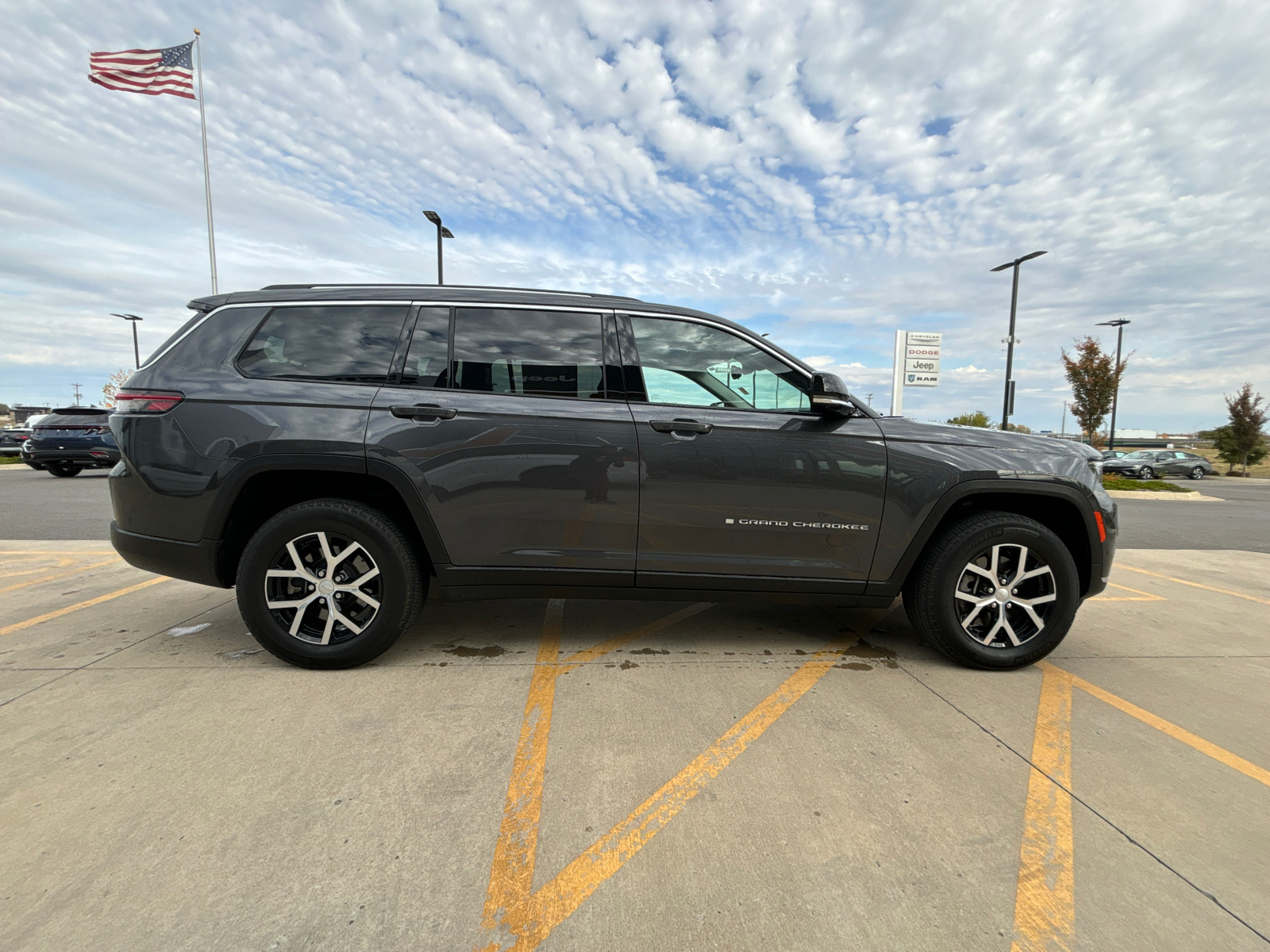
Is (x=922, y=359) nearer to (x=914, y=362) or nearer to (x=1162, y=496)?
(x=914, y=362)

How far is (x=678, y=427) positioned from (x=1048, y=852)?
209 centimetres

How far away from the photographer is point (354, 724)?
2.43 metres

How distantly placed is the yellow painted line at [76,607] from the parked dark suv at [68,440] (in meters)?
11.8

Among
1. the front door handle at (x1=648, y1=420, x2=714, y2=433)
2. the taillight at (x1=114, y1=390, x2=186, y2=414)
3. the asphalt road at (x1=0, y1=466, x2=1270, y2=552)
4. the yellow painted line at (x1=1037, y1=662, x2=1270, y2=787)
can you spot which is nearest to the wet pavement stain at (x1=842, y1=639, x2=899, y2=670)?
the yellow painted line at (x1=1037, y1=662, x2=1270, y2=787)

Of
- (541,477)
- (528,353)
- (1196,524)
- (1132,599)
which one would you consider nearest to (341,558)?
(541,477)

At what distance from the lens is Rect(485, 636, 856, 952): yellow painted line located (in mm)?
1499

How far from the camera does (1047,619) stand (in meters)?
3.12

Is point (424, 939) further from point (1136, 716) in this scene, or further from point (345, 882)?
point (1136, 716)

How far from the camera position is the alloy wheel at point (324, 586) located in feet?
9.47

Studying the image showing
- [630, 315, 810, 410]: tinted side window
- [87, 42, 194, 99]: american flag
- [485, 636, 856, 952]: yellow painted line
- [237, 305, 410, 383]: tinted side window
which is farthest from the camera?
[87, 42, 194, 99]: american flag

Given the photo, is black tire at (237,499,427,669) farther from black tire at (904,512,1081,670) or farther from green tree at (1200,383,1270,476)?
green tree at (1200,383,1270,476)

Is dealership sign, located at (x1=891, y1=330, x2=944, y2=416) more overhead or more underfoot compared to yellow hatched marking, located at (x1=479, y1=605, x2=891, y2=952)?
more overhead

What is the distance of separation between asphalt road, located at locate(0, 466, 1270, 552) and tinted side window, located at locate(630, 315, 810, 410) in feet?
21.2

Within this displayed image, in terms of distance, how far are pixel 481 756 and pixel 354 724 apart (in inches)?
24.4
